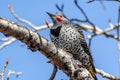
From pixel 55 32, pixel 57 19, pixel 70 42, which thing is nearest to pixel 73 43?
pixel 70 42

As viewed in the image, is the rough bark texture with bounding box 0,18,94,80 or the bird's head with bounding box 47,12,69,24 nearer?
the rough bark texture with bounding box 0,18,94,80

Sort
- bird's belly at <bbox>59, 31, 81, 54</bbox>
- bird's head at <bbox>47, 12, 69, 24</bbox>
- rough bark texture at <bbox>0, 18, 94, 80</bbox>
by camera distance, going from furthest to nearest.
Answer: bird's head at <bbox>47, 12, 69, 24</bbox>, bird's belly at <bbox>59, 31, 81, 54</bbox>, rough bark texture at <bbox>0, 18, 94, 80</bbox>

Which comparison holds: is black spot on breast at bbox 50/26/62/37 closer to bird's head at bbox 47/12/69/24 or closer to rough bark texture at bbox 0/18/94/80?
bird's head at bbox 47/12/69/24

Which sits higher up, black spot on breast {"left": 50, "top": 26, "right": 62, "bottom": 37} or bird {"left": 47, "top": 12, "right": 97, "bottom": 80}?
black spot on breast {"left": 50, "top": 26, "right": 62, "bottom": 37}

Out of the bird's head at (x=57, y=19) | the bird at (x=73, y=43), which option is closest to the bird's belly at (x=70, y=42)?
the bird at (x=73, y=43)

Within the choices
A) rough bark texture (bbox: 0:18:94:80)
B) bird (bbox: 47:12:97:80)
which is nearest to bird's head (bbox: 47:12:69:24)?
bird (bbox: 47:12:97:80)

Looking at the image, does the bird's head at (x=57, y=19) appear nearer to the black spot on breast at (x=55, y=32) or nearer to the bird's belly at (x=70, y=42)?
the black spot on breast at (x=55, y=32)

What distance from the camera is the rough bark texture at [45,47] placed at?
2.99 m

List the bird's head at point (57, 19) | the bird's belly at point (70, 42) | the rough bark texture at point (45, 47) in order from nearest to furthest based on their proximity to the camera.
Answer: the rough bark texture at point (45, 47)
the bird's belly at point (70, 42)
the bird's head at point (57, 19)

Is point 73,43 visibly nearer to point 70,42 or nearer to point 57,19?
point 70,42

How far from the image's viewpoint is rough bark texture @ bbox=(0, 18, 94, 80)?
2.99 meters

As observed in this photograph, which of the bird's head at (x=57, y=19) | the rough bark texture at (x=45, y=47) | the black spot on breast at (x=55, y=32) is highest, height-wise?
the rough bark texture at (x=45, y=47)

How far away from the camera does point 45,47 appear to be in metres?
3.34

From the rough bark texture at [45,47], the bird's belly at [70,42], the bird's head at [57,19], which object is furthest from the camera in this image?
the bird's head at [57,19]
